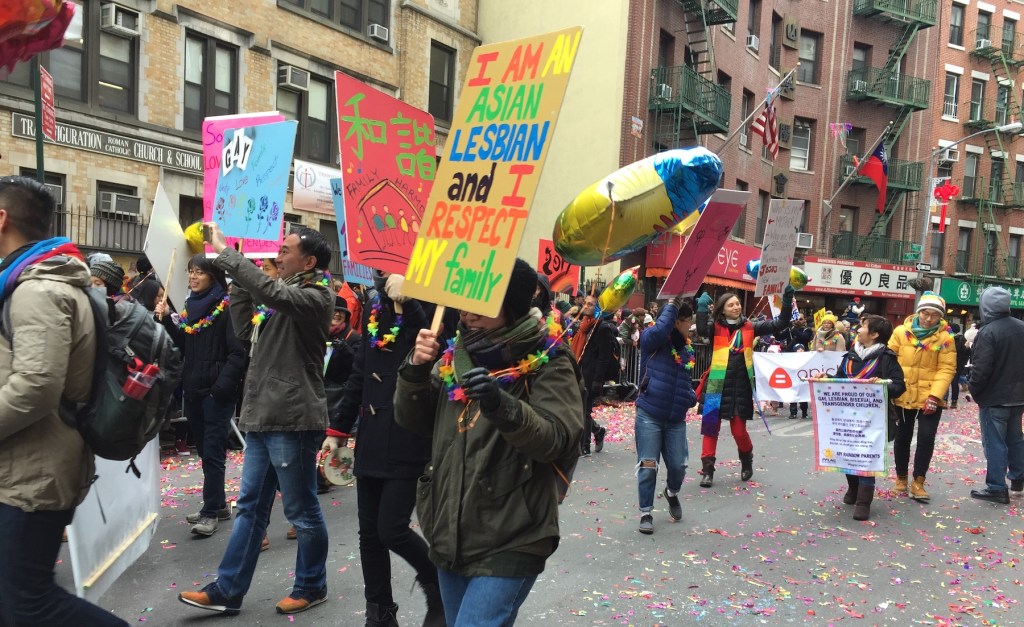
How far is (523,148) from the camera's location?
9.50 feet

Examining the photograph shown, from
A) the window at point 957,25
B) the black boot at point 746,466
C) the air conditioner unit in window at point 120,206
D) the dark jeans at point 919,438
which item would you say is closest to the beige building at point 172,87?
the air conditioner unit in window at point 120,206

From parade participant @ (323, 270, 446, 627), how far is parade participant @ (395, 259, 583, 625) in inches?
33.7

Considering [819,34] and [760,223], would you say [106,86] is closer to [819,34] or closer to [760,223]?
[760,223]

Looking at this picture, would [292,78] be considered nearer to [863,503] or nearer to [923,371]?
[923,371]

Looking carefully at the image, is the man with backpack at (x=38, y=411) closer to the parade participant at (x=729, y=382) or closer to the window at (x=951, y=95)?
the parade participant at (x=729, y=382)

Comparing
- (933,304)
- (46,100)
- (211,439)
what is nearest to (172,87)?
(46,100)

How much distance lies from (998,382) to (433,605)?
648cm

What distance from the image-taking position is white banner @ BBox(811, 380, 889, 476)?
23.9 ft

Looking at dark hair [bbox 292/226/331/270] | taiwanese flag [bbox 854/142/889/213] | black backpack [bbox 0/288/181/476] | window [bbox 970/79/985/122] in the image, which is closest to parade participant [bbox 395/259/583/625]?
black backpack [bbox 0/288/181/476]

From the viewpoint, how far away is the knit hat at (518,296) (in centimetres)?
300

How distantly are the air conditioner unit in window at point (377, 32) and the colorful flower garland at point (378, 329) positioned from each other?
58.7 feet

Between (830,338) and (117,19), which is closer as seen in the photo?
(830,338)

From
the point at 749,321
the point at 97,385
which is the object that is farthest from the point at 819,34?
the point at 97,385

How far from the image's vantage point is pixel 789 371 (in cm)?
1267
